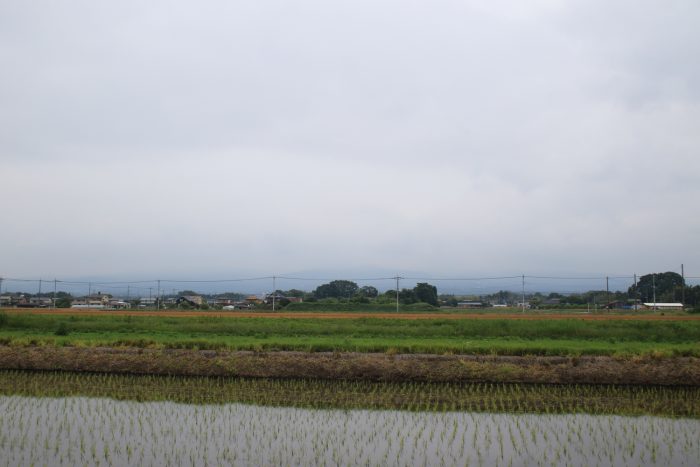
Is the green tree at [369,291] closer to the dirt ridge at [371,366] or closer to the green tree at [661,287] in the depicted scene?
the green tree at [661,287]

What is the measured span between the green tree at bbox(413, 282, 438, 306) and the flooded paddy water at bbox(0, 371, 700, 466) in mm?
42283

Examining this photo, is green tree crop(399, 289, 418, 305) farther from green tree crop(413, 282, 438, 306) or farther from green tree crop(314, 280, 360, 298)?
green tree crop(314, 280, 360, 298)

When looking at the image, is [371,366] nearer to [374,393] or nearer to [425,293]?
[374,393]

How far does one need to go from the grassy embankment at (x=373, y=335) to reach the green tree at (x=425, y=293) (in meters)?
30.4

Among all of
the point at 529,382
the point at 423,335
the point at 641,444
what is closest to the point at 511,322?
the point at 423,335

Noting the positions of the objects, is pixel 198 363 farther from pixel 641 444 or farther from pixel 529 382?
pixel 641 444

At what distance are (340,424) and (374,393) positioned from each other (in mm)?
2906

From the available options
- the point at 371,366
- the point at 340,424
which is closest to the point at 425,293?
the point at 371,366

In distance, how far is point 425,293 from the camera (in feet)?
184

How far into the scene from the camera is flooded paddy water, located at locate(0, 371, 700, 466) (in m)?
7.80

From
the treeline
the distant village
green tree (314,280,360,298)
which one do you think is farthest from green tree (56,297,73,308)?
green tree (314,280,360,298)

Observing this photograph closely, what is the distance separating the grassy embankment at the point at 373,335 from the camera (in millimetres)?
16391

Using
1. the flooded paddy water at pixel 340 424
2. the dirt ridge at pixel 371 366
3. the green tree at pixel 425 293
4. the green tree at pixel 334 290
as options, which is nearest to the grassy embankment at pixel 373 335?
the dirt ridge at pixel 371 366

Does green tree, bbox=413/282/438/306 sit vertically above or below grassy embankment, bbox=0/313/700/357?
above
